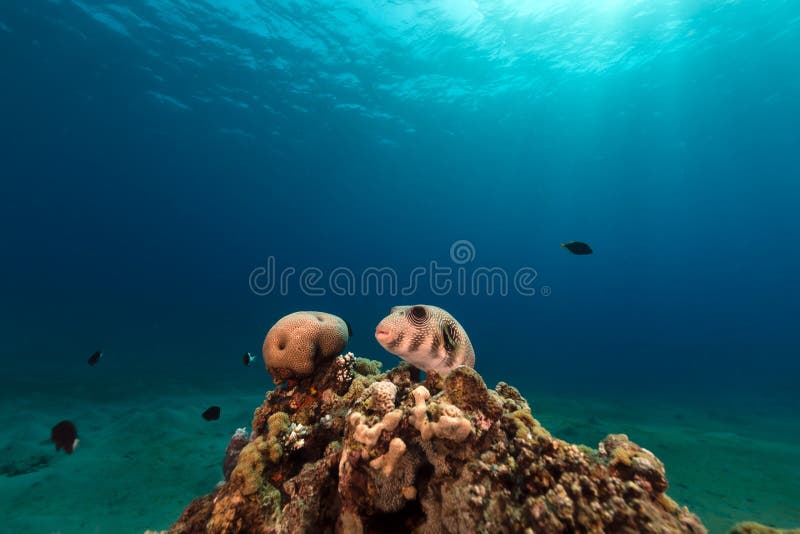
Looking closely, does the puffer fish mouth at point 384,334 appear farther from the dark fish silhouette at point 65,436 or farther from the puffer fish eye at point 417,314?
the dark fish silhouette at point 65,436

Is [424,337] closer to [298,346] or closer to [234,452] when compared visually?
[298,346]

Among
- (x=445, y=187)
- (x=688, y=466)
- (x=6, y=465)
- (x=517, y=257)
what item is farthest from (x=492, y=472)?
(x=517, y=257)

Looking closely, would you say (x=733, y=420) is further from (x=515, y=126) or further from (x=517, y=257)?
(x=517, y=257)

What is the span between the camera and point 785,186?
5822 cm

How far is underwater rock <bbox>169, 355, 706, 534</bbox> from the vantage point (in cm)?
174

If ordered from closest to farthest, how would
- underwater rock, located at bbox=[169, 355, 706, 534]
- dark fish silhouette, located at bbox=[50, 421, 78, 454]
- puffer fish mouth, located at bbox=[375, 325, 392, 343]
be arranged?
underwater rock, located at bbox=[169, 355, 706, 534], puffer fish mouth, located at bbox=[375, 325, 392, 343], dark fish silhouette, located at bbox=[50, 421, 78, 454]

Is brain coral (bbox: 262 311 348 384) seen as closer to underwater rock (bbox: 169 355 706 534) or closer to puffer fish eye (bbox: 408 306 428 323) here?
underwater rock (bbox: 169 355 706 534)

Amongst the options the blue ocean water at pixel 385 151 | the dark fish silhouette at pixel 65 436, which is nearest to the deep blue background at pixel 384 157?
the blue ocean water at pixel 385 151

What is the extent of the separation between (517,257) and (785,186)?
64.1 metres

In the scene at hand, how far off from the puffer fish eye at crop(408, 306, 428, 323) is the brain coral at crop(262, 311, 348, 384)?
1702 millimetres

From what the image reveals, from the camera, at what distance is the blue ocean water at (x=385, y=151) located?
24656 mm

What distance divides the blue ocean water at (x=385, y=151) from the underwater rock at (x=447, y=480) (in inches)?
281

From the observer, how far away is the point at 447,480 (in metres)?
2.16

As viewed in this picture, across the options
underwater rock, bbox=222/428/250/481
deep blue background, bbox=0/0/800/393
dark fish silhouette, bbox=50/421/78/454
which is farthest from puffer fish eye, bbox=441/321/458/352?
deep blue background, bbox=0/0/800/393
